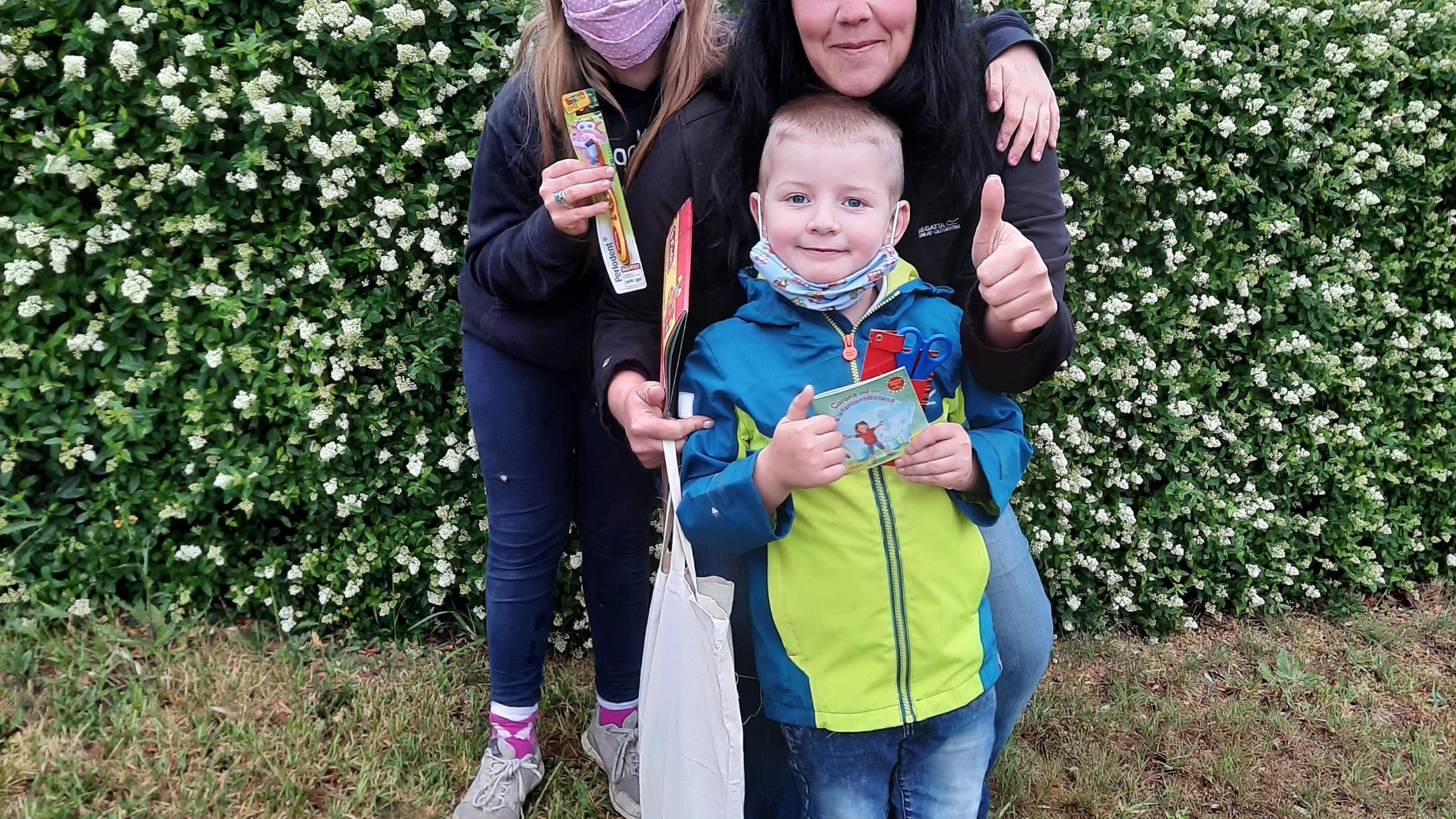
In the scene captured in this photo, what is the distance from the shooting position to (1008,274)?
63.4 inches

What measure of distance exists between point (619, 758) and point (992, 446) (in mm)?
1383

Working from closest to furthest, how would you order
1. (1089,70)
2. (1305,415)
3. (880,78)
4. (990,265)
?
(990,265) < (880,78) < (1089,70) < (1305,415)

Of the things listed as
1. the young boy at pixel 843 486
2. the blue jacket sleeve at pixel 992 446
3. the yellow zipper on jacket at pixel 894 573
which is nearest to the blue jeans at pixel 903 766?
the young boy at pixel 843 486

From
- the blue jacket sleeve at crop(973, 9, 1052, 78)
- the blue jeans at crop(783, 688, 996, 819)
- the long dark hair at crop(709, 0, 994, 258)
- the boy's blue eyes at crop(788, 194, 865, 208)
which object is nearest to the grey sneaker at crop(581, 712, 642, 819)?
the blue jeans at crop(783, 688, 996, 819)

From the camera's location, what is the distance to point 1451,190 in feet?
10.9

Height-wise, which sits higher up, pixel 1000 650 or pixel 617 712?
pixel 1000 650

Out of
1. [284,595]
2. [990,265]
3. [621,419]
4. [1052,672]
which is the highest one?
[990,265]

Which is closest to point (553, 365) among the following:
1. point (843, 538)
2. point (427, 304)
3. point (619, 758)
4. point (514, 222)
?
point (514, 222)

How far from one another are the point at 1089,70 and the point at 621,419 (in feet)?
6.06

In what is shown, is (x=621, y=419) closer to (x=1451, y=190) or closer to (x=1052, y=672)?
(x=1052, y=672)

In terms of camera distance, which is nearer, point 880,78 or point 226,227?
point 880,78

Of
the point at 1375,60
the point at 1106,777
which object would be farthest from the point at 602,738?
the point at 1375,60

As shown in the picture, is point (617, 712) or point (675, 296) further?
point (617, 712)

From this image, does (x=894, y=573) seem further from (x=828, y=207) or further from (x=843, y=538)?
(x=828, y=207)
